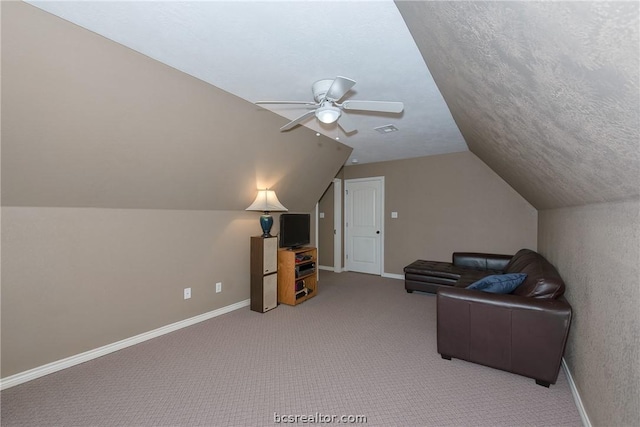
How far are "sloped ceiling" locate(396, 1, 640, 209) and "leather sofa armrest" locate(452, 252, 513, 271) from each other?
95.6 inches

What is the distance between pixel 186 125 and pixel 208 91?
39 cm

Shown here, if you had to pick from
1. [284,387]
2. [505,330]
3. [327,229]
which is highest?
[327,229]

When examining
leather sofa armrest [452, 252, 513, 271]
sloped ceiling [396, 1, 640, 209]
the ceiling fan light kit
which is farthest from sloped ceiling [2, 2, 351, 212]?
leather sofa armrest [452, 252, 513, 271]

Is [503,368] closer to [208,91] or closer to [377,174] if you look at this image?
[208,91]

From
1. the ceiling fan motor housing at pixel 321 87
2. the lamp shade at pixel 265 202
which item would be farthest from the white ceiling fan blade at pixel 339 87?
the lamp shade at pixel 265 202

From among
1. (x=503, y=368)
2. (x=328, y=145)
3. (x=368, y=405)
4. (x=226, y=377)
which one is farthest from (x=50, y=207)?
(x=503, y=368)

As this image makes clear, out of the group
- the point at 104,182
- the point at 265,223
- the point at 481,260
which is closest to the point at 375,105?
the point at 265,223

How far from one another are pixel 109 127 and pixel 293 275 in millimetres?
2747

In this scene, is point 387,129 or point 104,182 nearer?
point 104,182

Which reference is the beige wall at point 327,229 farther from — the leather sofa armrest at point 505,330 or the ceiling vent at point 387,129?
the leather sofa armrest at point 505,330

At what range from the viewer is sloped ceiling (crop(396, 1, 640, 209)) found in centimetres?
80

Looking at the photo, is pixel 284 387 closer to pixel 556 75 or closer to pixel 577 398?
pixel 577 398

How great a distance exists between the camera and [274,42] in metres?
1.94

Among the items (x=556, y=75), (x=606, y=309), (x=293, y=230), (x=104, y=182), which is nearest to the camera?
(x=556, y=75)
